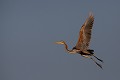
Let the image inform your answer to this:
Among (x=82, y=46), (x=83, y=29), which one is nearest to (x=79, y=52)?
(x=82, y=46)

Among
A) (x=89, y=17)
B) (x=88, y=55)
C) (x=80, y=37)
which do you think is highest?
(x=89, y=17)

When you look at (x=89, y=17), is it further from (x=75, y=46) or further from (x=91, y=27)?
(x=75, y=46)

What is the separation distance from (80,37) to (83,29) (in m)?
0.57

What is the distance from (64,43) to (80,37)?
116 cm

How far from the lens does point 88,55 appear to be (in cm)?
1262

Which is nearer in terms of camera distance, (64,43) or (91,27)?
(91,27)

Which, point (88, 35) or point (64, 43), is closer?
point (88, 35)

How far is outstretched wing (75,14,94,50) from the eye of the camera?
12.3 meters

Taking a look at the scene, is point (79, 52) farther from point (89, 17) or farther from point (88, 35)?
point (89, 17)

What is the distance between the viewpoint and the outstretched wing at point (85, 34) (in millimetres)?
12344

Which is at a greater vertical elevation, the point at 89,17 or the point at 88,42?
the point at 89,17

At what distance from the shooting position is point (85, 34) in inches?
494

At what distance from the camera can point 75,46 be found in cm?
1314

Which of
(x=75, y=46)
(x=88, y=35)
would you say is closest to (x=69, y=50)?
(x=75, y=46)
